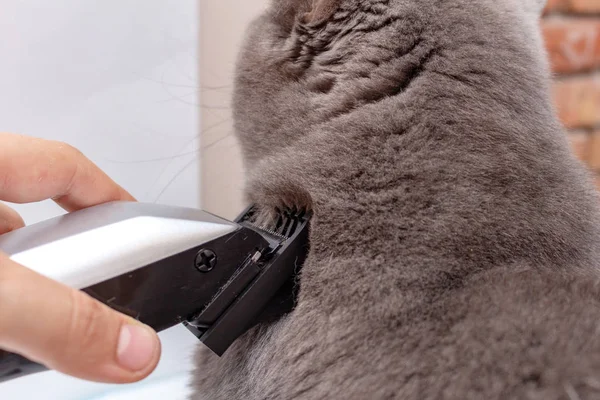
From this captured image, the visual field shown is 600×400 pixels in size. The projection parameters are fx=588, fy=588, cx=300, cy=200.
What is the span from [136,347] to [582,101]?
4.85 ft

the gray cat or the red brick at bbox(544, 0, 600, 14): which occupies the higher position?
the red brick at bbox(544, 0, 600, 14)

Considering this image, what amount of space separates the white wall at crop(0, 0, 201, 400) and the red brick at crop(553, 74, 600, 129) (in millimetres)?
1019

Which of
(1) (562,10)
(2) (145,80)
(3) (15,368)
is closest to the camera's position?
(3) (15,368)

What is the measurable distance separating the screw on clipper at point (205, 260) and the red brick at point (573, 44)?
120cm

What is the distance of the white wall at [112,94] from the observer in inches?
34.8

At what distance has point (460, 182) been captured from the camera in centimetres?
57

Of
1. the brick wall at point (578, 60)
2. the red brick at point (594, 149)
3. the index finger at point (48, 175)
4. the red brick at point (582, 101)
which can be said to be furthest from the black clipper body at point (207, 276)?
the red brick at point (594, 149)

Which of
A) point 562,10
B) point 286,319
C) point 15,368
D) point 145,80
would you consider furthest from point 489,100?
point 562,10

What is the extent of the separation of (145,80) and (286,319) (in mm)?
577

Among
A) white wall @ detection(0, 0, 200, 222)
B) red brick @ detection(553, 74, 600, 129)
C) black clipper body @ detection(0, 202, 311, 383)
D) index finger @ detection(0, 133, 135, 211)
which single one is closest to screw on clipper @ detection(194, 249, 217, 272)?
black clipper body @ detection(0, 202, 311, 383)

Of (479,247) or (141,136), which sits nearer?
(479,247)

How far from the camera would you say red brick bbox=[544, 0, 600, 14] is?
144 centimetres

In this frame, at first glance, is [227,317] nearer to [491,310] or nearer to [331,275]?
[331,275]

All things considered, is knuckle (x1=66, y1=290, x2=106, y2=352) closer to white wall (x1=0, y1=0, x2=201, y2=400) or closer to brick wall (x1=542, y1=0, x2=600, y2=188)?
white wall (x1=0, y1=0, x2=201, y2=400)
